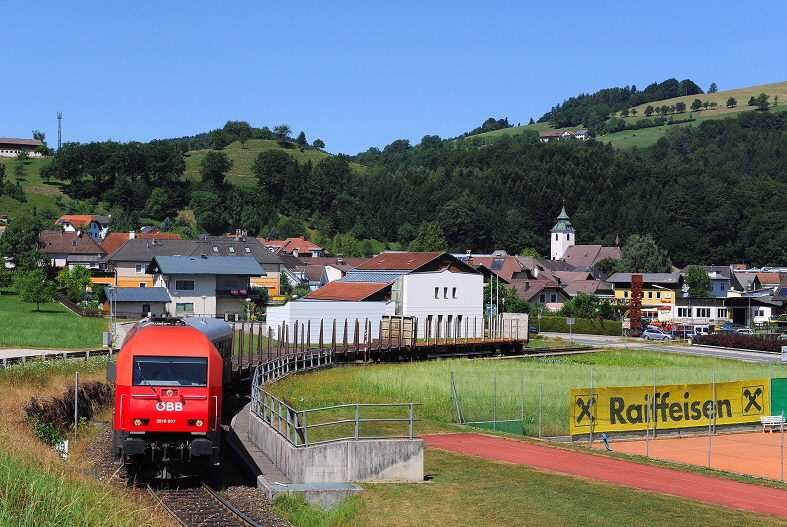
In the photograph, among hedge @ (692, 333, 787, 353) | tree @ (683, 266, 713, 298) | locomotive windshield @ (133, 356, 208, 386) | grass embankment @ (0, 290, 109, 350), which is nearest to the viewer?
locomotive windshield @ (133, 356, 208, 386)

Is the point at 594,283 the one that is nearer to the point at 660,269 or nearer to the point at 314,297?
the point at 660,269

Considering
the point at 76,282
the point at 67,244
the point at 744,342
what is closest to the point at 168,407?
the point at 744,342

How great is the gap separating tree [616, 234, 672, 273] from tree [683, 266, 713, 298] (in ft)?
77.6

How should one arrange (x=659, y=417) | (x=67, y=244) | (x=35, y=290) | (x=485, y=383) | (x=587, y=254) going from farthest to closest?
(x=587, y=254) < (x=67, y=244) < (x=35, y=290) < (x=485, y=383) < (x=659, y=417)

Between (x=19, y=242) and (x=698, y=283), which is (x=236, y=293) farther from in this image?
(x=698, y=283)

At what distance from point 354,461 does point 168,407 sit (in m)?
4.14

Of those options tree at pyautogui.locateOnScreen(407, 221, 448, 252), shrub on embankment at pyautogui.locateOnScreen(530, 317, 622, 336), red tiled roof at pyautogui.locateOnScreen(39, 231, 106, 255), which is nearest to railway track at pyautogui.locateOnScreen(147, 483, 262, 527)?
shrub on embankment at pyautogui.locateOnScreen(530, 317, 622, 336)

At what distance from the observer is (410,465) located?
68.8ft

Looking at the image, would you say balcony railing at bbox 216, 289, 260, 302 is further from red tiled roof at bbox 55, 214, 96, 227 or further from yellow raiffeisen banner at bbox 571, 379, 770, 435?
red tiled roof at bbox 55, 214, 96, 227

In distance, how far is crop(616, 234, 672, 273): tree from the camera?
15125cm

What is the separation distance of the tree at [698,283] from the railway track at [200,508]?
109799 mm

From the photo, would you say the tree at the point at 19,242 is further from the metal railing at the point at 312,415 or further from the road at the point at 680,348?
the metal railing at the point at 312,415

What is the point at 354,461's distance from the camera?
808 inches

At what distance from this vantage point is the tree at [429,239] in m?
185
